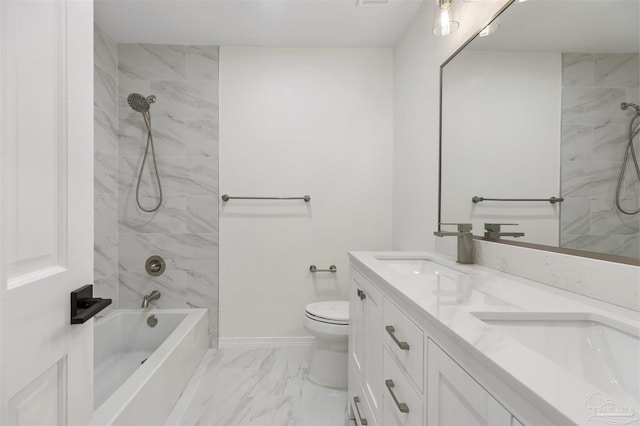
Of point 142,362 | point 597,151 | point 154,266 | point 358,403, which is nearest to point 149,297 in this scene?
point 154,266

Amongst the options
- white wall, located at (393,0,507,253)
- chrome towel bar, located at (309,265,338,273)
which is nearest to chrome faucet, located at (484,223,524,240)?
white wall, located at (393,0,507,253)

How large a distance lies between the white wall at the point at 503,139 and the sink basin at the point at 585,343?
0.42m

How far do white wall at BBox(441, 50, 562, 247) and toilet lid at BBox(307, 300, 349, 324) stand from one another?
0.83m

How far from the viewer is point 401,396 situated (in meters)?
0.93

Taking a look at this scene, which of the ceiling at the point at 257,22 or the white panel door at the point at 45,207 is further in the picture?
the ceiling at the point at 257,22

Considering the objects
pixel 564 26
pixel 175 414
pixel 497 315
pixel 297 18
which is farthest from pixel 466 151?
pixel 175 414

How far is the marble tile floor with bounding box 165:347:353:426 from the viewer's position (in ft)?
5.61

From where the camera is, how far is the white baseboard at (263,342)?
2.56 meters

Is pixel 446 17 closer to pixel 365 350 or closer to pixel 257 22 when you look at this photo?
pixel 257 22

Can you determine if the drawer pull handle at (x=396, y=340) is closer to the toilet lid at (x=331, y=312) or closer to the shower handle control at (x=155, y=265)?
the toilet lid at (x=331, y=312)

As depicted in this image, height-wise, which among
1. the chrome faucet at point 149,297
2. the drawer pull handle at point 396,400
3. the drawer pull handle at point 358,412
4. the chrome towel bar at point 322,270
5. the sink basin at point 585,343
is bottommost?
the drawer pull handle at point 358,412

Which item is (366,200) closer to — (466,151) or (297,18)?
(466,151)

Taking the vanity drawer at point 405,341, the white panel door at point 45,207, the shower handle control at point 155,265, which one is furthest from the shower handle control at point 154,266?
the vanity drawer at point 405,341

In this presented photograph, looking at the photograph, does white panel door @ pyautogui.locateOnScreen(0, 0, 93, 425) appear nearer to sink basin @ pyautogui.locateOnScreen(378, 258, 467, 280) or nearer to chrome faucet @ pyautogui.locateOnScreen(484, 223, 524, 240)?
sink basin @ pyautogui.locateOnScreen(378, 258, 467, 280)
